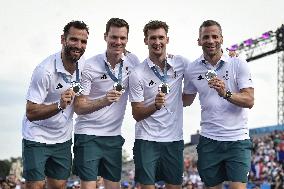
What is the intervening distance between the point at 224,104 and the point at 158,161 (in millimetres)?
1232

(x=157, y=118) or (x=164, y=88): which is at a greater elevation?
(x=164, y=88)

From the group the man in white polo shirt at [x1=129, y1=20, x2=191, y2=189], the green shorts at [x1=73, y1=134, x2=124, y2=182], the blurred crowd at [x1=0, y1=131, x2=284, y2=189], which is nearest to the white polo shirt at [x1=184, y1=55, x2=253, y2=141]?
the man in white polo shirt at [x1=129, y1=20, x2=191, y2=189]

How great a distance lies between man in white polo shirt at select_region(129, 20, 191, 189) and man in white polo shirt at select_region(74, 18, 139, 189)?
0.85 feet

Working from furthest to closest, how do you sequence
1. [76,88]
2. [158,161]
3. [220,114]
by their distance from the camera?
1. [158,161]
2. [220,114]
3. [76,88]

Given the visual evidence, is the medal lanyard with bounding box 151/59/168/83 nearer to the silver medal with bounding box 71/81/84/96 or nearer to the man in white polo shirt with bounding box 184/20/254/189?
the man in white polo shirt with bounding box 184/20/254/189

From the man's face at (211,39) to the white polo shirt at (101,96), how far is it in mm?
1083

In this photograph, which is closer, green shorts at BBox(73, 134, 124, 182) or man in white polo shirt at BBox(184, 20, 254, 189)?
man in white polo shirt at BBox(184, 20, 254, 189)

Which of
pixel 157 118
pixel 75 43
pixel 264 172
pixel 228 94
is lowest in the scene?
pixel 264 172

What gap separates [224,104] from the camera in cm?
645

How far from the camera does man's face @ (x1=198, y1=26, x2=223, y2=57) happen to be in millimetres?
6250

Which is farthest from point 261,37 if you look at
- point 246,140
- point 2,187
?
point 246,140

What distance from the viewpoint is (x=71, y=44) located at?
6.03m

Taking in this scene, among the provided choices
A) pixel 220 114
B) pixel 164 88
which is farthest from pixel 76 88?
pixel 220 114

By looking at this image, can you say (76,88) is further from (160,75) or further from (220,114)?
(220,114)
